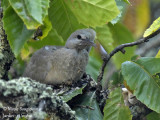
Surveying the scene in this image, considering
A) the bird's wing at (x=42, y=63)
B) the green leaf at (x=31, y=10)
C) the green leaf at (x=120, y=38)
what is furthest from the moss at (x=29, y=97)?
the bird's wing at (x=42, y=63)

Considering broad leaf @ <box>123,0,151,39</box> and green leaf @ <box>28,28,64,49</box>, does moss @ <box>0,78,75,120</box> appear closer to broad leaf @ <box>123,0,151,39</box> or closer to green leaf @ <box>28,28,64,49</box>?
green leaf @ <box>28,28,64,49</box>

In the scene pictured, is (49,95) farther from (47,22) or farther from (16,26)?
(47,22)

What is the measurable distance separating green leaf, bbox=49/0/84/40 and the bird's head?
0.29 m

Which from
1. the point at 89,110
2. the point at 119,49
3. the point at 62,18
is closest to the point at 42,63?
the point at 62,18

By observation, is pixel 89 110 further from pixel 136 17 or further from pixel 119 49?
pixel 136 17

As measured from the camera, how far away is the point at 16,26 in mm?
2564

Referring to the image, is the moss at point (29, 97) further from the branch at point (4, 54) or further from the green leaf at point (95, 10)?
the green leaf at point (95, 10)

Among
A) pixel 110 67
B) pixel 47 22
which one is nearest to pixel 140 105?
pixel 47 22

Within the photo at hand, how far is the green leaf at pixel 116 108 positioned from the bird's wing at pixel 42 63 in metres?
1.02

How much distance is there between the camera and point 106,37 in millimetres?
3535

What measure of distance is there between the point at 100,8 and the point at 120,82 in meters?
0.99

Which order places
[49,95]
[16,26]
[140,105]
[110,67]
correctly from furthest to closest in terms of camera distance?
[110,67]
[140,105]
[16,26]
[49,95]

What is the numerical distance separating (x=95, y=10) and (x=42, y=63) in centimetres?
148

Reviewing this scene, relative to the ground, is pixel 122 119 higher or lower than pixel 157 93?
lower
